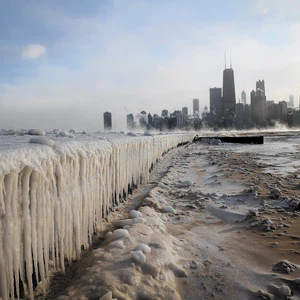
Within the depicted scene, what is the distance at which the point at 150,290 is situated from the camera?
221 cm

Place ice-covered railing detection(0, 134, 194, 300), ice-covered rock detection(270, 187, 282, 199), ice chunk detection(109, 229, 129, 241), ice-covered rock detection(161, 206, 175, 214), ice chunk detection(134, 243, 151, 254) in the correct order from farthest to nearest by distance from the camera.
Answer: ice-covered rock detection(270, 187, 282, 199) < ice-covered rock detection(161, 206, 175, 214) < ice chunk detection(109, 229, 129, 241) < ice chunk detection(134, 243, 151, 254) < ice-covered railing detection(0, 134, 194, 300)

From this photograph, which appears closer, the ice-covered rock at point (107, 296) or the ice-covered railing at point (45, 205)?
the ice-covered railing at point (45, 205)

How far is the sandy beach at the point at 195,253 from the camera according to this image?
2.24 metres

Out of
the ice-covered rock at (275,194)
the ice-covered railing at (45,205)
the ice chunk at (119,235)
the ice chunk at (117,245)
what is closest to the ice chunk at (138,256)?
the ice chunk at (117,245)

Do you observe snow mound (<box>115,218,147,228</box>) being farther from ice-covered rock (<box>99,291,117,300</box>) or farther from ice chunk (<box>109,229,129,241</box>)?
ice-covered rock (<box>99,291,117,300</box>)

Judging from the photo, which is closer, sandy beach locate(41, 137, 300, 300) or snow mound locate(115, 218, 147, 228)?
sandy beach locate(41, 137, 300, 300)

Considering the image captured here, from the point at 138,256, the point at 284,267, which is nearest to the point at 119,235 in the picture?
the point at 138,256

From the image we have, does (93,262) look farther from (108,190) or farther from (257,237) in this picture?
(257,237)

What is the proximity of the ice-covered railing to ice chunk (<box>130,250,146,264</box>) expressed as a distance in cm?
58

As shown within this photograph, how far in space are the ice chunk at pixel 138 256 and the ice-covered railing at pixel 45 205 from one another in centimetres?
58

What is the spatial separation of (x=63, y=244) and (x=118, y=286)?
0.70 m

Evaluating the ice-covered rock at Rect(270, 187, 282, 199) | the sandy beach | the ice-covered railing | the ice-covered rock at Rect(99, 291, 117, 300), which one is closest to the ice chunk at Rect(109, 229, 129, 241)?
the sandy beach

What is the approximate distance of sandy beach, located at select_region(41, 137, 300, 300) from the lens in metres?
2.24

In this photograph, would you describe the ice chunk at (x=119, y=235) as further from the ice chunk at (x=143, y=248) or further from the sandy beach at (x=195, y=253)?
the ice chunk at (x=143, y=248)
